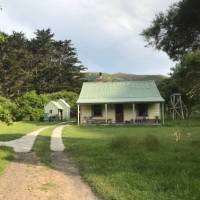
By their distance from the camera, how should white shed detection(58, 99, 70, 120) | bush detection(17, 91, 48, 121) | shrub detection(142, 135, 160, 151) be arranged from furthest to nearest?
white shed detection(58, 99, 70, 120), bush detection(17, 91, 48, 121), shrub detection(142, 135, 160, 151)

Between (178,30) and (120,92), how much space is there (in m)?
33.4

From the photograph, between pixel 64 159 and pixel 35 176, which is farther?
pixel 64 159

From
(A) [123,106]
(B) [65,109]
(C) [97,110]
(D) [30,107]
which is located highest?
(D) [30,107]

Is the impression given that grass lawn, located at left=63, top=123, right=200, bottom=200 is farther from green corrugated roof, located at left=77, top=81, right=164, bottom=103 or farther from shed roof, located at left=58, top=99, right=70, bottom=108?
shed roof, located at left=58, top=99, right=70, bottom=108

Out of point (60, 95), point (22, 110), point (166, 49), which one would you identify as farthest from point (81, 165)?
point (60, 95)

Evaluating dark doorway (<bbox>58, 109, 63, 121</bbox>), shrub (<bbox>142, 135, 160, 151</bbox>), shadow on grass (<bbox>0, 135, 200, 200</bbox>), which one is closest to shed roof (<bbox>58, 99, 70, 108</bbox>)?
dark doorway (<bbox>58, 109, 63, 121</bbox>)

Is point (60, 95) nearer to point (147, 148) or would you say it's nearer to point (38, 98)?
point (38, 98)

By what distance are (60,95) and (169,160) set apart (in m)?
60.6

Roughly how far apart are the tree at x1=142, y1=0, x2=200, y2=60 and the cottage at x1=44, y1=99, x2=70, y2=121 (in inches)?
1689

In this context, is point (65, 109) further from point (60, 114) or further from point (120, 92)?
point (120, 92)

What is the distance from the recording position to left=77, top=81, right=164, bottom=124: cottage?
46.8m

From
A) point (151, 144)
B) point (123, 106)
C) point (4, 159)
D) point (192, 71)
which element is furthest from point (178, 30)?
point (123, 106)

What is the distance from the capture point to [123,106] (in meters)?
48.1

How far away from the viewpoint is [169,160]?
14.3m
